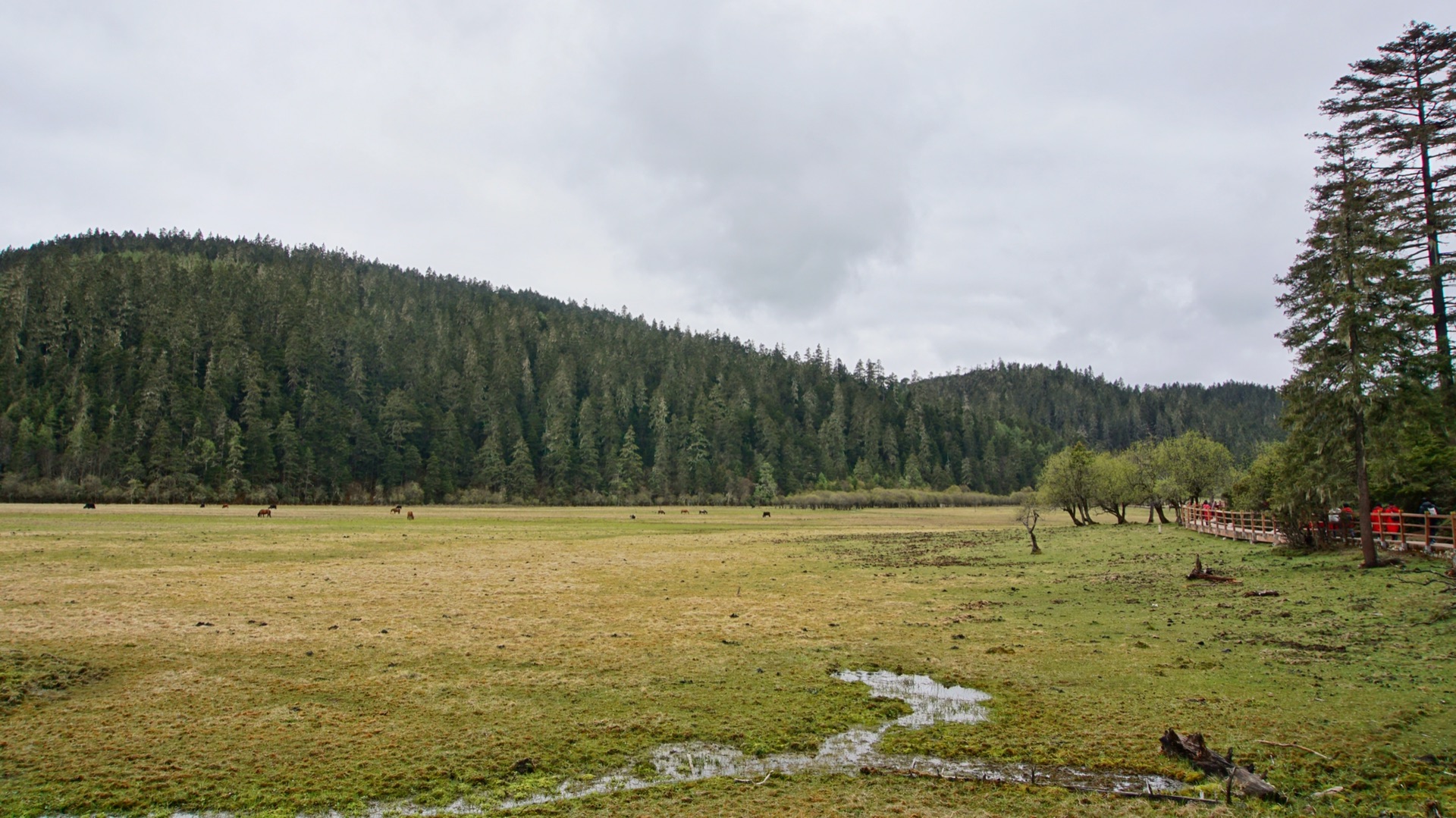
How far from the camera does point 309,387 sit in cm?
14538

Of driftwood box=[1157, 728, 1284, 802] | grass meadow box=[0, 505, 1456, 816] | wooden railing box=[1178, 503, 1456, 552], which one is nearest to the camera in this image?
driftwood box=[1157, 728, 1284, 802]

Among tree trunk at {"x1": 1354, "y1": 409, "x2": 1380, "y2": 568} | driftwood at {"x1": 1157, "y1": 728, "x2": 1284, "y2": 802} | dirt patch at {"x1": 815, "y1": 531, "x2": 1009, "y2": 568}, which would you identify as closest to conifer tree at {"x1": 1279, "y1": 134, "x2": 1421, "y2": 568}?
tree trunk at {"x1": 1354, "y1": 409, "x2": 1380, "y2": 568}

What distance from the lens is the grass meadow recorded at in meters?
8.22

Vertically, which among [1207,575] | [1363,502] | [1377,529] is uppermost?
[1363,502]

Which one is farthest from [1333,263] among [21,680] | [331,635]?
[21,680]

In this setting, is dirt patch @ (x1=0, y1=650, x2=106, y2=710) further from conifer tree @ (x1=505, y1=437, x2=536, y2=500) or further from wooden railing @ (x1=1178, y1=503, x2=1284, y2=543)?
conifer tree @ (x1=505, y1=437, x2=536, y2=500)

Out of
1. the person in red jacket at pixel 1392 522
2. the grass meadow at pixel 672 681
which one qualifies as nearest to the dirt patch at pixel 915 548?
the grass meadow at pixel 672 681

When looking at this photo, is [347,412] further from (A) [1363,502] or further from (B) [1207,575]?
(A) [1363,502]

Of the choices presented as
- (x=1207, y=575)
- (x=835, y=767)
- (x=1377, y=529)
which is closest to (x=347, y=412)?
(x=1207, y=575)

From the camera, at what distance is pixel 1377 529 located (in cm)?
2767

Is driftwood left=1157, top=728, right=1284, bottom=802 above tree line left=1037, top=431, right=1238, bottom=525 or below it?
below

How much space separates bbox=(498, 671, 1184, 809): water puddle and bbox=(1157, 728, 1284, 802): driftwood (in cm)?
57

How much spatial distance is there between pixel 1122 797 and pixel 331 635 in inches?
619

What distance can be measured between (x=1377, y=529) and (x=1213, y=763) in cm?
2691
